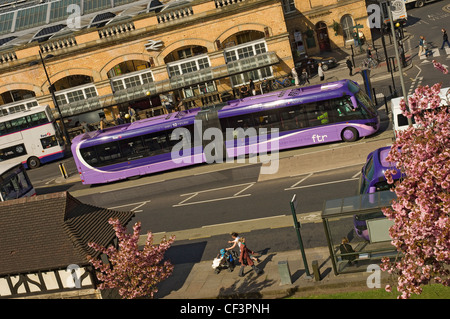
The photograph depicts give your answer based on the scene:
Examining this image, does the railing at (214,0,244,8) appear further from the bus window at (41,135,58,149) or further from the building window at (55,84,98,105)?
the bus window at (41,135,58,149)

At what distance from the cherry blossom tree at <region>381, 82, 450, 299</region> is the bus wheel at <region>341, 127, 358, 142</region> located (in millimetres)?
15567

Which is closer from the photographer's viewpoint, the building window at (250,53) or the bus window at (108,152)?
the bus window at (108,152)

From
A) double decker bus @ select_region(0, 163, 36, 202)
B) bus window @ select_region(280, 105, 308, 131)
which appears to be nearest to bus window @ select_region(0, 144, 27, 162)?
double decker bus @ select_region(0, 163, 36, 202)

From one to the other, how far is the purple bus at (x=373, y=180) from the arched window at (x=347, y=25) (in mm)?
36689

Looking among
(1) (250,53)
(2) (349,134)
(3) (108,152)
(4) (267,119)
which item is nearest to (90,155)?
(3) (108,152)

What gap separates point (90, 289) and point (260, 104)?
15.1 m

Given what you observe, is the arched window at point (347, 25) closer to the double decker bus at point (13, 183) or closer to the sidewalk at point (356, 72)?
the sidewalk at point (356, 72)

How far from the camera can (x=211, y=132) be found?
28609 mm

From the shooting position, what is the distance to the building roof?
15.7m

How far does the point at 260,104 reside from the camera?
27.8 m

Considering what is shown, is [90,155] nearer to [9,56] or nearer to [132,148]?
[132,148]

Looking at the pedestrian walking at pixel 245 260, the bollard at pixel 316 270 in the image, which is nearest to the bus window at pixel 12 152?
the pedestrian walking at pixel 245 260

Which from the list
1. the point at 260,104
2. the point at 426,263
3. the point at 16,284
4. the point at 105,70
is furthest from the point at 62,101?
the point at 426,263

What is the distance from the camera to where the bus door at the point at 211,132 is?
28.6 metres
